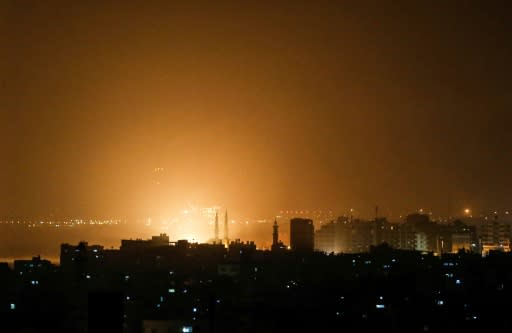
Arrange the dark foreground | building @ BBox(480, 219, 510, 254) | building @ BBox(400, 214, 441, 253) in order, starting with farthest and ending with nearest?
building @ BBox(480, 219, 510, 254), building @ BBox(400, 214, 441, 253), the dark foreground

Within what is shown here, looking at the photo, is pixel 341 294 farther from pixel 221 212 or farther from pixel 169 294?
pixel 221 212

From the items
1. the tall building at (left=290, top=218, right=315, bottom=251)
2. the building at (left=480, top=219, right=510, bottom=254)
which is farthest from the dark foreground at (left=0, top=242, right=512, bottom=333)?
the building at (left=480, top=219, right=510, bottom=254)

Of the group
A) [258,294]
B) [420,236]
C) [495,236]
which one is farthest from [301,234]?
[258,294]

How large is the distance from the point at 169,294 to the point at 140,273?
416 centimetres

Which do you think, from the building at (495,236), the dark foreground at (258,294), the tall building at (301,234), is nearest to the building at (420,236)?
the building at (495,236)

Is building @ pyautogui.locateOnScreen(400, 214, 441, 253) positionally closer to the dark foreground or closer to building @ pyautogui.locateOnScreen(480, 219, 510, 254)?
building @ pyautogui.locateOnScreen(480, 219, 510, 254)

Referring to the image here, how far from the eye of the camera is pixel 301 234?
26.5 meters

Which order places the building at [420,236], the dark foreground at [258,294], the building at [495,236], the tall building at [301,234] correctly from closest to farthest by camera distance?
1. the dark foreground at [258,294]
2. the tall building at [301,234]
3. the building at [420,236]
4. the building at [495,236]

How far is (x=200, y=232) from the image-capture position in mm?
43875

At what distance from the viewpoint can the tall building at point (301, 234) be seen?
26078mm

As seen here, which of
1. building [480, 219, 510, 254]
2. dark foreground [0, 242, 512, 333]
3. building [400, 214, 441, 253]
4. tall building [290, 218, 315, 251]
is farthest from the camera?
building [480, 219, 510, 254]

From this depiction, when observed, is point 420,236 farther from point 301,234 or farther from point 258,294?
point 258,294

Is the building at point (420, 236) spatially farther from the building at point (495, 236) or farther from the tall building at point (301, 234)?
the tall building at point (301, 234)

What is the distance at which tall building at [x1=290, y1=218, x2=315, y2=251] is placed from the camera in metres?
26.1
